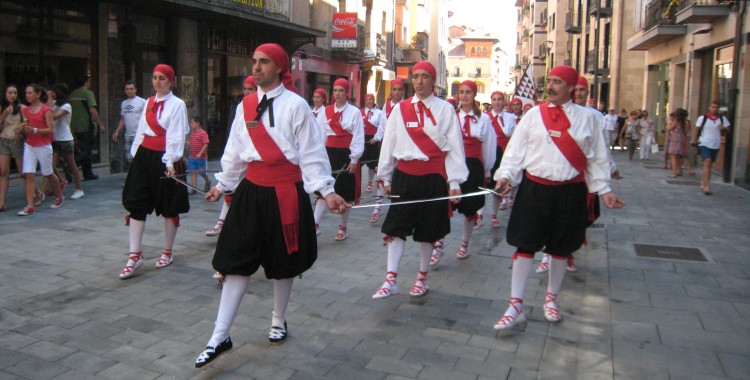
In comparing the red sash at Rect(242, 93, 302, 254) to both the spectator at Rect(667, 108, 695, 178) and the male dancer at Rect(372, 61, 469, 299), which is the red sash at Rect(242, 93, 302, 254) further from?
the spectator at Rect(667, 108, 695, 178)

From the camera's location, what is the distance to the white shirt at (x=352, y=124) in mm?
8195

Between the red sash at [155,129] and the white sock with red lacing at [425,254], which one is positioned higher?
the red sash at [155,129]

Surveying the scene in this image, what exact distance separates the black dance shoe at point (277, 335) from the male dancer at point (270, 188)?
38 cm

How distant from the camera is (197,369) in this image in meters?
4.14

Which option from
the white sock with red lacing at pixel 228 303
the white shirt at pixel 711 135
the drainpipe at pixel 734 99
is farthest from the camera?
the drainpipe at pixel 734 99

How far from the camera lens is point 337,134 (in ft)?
28.6

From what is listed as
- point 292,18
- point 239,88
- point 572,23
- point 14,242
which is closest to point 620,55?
point 572,23

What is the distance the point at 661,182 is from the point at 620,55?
58.5 ft

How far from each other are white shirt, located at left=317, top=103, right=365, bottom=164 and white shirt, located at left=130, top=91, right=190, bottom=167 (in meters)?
2.38

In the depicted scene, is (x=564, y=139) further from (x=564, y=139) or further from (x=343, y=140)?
(x=343, y=140)

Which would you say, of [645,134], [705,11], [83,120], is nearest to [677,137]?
[705,11]

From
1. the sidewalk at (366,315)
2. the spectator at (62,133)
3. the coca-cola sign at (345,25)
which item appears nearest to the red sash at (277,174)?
the sidewalk at (366,315)

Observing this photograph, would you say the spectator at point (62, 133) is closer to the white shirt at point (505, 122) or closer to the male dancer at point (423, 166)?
the white shirt at point (505, 122)

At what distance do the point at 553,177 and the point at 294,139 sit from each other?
1.93 m
